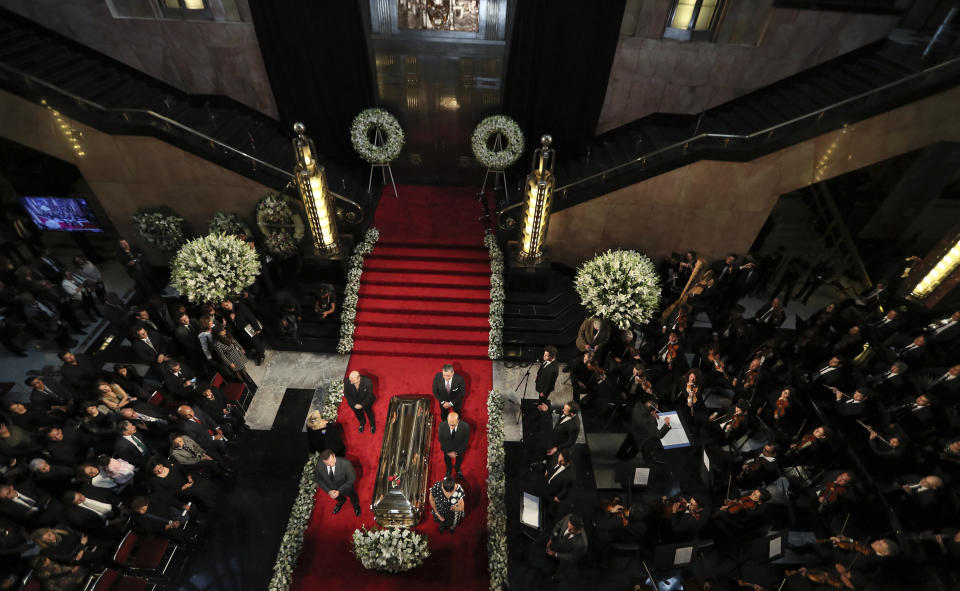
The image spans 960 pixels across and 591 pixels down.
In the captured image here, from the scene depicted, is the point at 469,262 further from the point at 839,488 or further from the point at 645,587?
the point at 839,488

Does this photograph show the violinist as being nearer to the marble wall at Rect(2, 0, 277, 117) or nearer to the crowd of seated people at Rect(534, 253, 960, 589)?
the crowd of seated people at Rect(534, 253, 960, 589)

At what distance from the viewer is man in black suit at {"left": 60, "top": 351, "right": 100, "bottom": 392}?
8363 mm

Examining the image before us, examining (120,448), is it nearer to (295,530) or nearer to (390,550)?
(295,530)

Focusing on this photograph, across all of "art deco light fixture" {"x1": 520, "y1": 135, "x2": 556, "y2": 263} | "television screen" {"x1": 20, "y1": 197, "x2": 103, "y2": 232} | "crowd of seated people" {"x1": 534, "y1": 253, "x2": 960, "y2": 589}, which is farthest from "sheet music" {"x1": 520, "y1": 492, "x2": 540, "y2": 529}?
"television screen" {"x1": 20, "y1": 197, "x2": 103, "y2": 232}

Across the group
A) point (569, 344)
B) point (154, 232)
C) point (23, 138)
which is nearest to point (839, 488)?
point (569, 344)

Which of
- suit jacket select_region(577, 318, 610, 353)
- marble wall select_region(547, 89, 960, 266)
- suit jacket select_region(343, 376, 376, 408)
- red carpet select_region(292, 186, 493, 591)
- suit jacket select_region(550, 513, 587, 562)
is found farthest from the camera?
marble wall select_region(547, 89, 960, 266)

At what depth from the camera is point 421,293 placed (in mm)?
11086

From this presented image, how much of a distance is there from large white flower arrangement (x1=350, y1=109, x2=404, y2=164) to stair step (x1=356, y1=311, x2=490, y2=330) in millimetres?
3710

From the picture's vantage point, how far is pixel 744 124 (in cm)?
1107

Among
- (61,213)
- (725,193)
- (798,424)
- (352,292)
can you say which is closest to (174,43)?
(61,213)

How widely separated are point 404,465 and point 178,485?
10.8ft

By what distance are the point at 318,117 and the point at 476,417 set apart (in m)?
8.19

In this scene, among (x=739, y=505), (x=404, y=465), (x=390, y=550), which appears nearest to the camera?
(x=390, y=550)

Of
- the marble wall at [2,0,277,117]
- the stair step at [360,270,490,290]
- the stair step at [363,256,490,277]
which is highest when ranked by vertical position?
the marble wall at [2,0,277,117]
